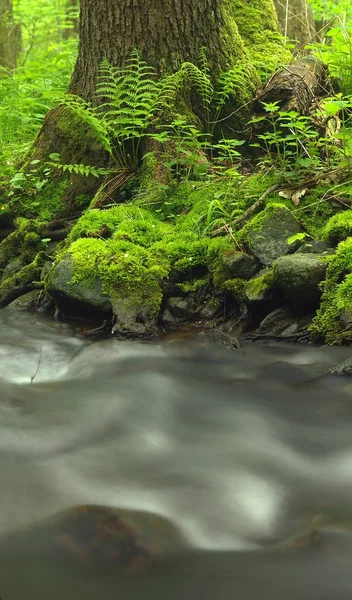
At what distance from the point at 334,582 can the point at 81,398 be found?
176 centimetres

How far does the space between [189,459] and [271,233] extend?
2.06m

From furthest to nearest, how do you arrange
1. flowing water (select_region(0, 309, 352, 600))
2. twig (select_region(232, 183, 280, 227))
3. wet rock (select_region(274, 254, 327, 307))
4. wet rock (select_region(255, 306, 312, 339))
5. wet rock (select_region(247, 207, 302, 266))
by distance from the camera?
twig (select_region(232, 183, 280, 227)) < wet rock (select_region(247, 207, 302, 266)) < wet rock (select_region(255, 306, 312, 339)) < wet rock (select_region(274, 254, 327, 307)) < flowing water (select_region(0, 309, 352, 600))

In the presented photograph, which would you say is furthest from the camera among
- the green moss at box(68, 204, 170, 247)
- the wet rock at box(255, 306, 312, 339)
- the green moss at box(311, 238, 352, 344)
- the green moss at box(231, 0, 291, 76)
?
the green moss at box(231, 0, 291, 76)

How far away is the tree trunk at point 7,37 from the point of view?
1095cm

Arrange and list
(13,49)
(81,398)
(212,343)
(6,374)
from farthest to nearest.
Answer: (13,49), (212,343), (6,374), (81,398)

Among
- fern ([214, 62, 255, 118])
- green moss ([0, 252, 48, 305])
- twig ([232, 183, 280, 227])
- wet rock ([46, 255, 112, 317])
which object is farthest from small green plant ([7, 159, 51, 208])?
twig ([232, 183, 280, 227])

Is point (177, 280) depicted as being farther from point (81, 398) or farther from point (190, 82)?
point (190, 82)

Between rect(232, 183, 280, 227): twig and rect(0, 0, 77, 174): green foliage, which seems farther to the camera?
rect(0, 0, 77, 174): green foliage

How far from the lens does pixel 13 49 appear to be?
38.9 feet

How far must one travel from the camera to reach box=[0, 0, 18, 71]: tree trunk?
35.9ft

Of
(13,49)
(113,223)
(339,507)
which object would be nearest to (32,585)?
(339,507)

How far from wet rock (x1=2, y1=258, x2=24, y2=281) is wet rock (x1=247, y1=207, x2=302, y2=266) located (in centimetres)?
212

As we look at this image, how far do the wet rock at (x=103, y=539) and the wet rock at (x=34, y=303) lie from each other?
9.25 ft

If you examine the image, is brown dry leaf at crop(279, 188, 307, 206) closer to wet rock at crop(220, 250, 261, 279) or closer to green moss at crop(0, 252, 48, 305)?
wet rock at crop(220, 250, 261, 279)
